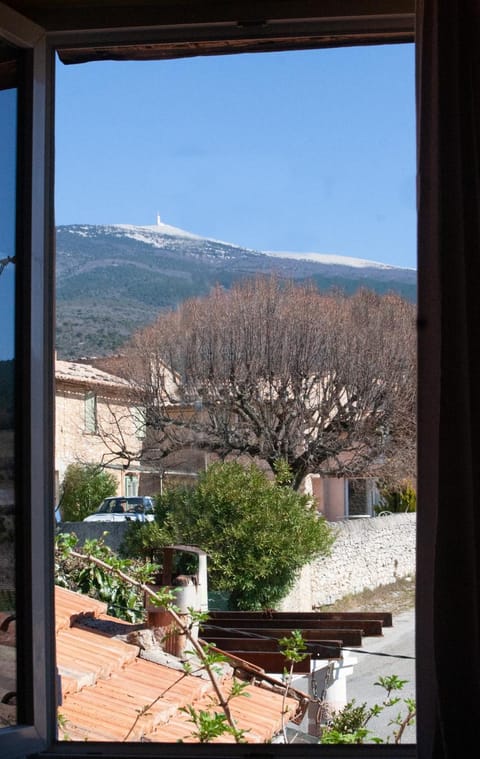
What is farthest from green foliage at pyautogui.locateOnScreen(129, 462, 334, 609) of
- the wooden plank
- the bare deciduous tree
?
the wooden plank

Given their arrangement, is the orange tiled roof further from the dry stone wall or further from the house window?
the house window

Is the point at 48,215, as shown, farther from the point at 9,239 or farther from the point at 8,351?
the point at 8,351

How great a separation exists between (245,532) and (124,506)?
31.1 inches

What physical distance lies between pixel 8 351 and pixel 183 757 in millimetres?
664

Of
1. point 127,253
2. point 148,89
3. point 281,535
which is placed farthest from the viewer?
point 281,535

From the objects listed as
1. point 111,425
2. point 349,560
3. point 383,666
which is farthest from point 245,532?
point 111,425

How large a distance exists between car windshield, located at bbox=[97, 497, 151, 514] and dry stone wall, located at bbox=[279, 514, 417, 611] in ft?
3.18

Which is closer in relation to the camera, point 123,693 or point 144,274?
point 123,693

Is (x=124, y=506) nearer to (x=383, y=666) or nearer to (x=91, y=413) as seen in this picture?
(x=91, y=413)

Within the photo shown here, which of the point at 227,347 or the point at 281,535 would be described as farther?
the point at 227,347

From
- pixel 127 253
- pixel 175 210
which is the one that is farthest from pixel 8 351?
pixel 175 210

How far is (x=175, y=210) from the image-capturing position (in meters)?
5.86

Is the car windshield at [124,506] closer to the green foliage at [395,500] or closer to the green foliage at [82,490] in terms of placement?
the green foliage at [82,490]

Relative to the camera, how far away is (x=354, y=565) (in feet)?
14.6
